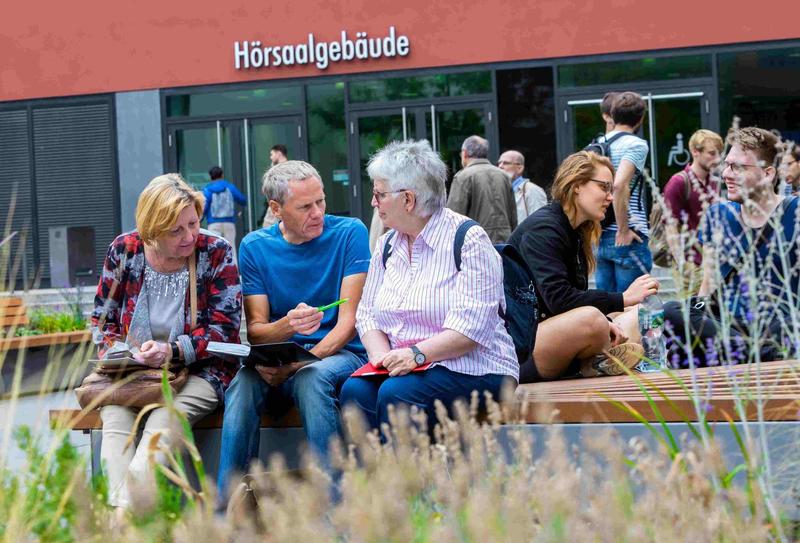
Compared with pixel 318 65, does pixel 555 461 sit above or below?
below

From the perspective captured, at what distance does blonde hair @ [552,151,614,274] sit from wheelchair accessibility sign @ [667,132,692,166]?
11603mm

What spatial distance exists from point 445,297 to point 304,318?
572 mm

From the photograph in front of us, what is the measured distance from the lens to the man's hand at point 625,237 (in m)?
6.93

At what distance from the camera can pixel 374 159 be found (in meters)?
4.71

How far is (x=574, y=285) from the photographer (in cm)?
512

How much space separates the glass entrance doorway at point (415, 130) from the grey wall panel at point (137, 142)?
9.80 ft

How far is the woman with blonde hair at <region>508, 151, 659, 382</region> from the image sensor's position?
4906 millimetres

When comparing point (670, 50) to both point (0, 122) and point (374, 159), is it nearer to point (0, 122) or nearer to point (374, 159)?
point (0, 122)

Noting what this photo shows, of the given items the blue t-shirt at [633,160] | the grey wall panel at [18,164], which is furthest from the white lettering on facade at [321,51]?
the blue t-shirt at [633,160]

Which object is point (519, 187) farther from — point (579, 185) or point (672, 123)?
point (579, 185)

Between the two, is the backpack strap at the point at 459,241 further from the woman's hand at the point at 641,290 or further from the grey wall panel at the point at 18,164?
the grey wall panel at the point at 18,164

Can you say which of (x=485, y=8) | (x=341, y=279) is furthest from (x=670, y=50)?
(x=341, y=279)

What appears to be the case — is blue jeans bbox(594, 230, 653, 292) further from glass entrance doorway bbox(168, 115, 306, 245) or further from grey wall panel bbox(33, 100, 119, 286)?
grey wall panel bbox(33, 100, 119, 286)

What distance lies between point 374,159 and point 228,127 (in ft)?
46.5
